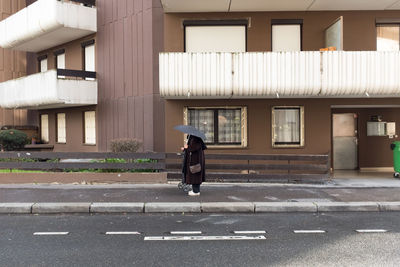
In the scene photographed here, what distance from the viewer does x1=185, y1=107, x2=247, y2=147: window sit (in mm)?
13039

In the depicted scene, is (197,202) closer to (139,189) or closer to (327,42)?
(139,189)

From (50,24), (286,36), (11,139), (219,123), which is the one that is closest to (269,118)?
(219,123)

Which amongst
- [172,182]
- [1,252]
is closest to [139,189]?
[172,182]

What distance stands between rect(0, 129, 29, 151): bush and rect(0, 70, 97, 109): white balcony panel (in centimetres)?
147

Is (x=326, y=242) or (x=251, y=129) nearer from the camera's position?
(x=326, y=242)

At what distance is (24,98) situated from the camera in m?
→ 16.6

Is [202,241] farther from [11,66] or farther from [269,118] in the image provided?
[11,66]

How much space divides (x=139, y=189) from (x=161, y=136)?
379 cm

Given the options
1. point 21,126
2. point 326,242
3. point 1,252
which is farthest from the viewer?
point 21,126

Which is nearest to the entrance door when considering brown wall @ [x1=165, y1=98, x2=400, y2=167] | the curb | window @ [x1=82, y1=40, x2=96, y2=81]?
brown wall @ [x1=165, y1=98, x2=400, y2=167]

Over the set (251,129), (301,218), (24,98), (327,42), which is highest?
(327,42)

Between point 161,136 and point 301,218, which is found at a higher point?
point 161,136

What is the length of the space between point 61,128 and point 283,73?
38.9ft

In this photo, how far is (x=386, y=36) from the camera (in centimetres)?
1291
